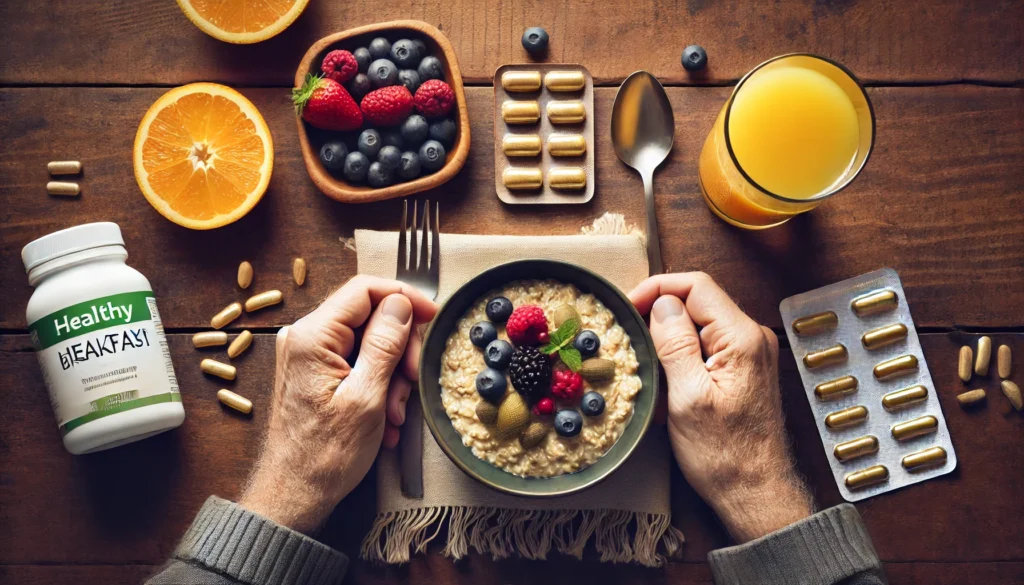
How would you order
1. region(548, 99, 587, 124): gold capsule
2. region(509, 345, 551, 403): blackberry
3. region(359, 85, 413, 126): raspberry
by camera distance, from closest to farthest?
region(509, 345, 551, 403): blackberry < region(359, 85, 413, 126): raspberry < region(548, 99, 587, 124): gold capsule

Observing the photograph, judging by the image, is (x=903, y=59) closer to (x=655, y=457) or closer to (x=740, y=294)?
(x=740, y=294)

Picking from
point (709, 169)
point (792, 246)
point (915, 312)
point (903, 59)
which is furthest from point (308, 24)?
point (915, 312)

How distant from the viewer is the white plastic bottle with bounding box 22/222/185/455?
144 cm

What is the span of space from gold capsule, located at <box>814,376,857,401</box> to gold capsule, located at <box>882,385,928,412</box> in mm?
77

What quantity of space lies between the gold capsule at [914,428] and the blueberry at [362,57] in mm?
1396

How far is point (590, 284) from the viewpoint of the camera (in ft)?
4.65

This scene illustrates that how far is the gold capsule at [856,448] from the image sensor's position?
5.22 ft

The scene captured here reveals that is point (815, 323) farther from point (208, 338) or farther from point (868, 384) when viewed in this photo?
point (208, 338)

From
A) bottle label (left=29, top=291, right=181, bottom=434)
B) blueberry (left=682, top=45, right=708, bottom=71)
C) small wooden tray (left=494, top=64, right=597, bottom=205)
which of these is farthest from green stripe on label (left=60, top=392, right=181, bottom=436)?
blueberry (left=682, top=45, right=708, bottom=71)

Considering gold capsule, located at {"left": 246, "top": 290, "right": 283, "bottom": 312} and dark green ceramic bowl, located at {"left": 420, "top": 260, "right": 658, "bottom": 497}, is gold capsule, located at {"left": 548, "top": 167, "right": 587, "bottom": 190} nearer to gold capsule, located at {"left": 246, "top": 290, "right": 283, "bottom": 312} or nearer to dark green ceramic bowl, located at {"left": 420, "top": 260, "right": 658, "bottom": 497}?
dark green ceramic bowl, located at {"left": 420, "top": 260, "right": 658, "bottom": 497}

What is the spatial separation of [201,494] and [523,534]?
0.71 meters

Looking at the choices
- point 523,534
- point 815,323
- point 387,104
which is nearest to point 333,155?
point 387,104

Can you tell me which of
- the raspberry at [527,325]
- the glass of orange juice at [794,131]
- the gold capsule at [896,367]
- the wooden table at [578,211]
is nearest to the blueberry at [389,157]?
the wooden table at [578,211]

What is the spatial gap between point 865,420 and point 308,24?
5.02 ft
